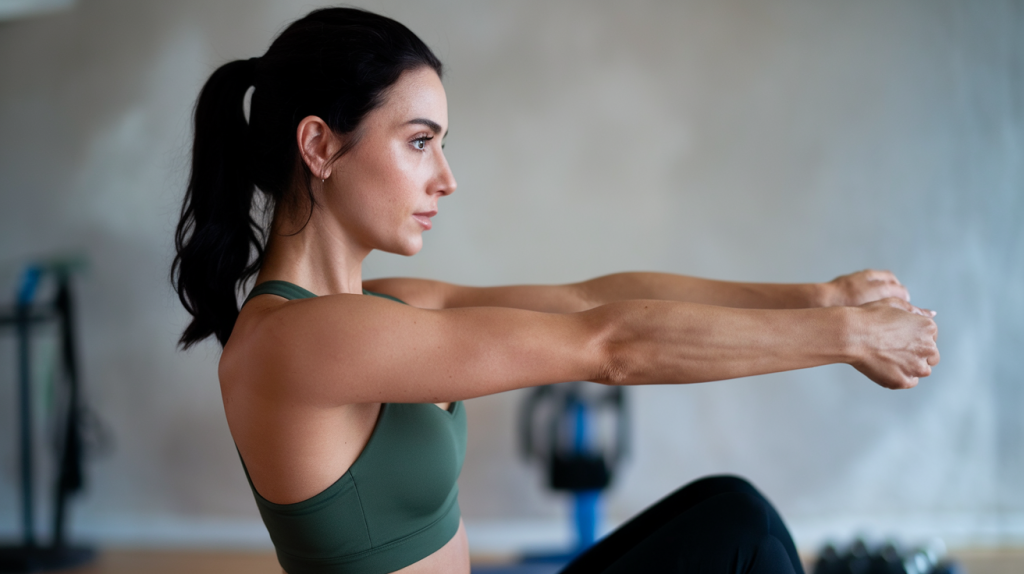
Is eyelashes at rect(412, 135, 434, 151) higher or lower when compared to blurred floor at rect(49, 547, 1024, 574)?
higher

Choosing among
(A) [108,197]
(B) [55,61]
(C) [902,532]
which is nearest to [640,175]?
(C) [902,532]

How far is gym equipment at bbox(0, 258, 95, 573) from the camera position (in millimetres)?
2855

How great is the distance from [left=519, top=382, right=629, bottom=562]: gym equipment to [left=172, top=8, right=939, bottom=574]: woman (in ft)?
4.50

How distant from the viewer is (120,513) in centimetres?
298

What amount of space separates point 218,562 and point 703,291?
7.98ft

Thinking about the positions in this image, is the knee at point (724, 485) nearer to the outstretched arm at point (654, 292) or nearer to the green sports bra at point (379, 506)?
the outstretched arm at point (654, 292)

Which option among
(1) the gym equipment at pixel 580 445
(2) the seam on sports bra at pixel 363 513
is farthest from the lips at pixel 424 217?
(1) the gym equipment at pixel 580 445

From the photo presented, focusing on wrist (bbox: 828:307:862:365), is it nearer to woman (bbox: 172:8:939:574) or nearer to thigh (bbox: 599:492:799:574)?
woman (bbox: 172:8:939:574)

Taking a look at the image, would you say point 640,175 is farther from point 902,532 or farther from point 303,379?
point 303,379

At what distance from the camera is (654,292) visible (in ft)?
4.17

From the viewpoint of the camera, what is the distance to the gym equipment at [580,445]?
2506mm

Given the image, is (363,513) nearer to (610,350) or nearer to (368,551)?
(368,551)

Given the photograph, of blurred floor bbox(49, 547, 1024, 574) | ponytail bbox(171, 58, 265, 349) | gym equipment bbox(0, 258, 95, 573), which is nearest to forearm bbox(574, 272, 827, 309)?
ponytail bbox(171, 58, 265, 349)

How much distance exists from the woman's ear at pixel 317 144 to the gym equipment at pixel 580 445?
1764 millimetres
